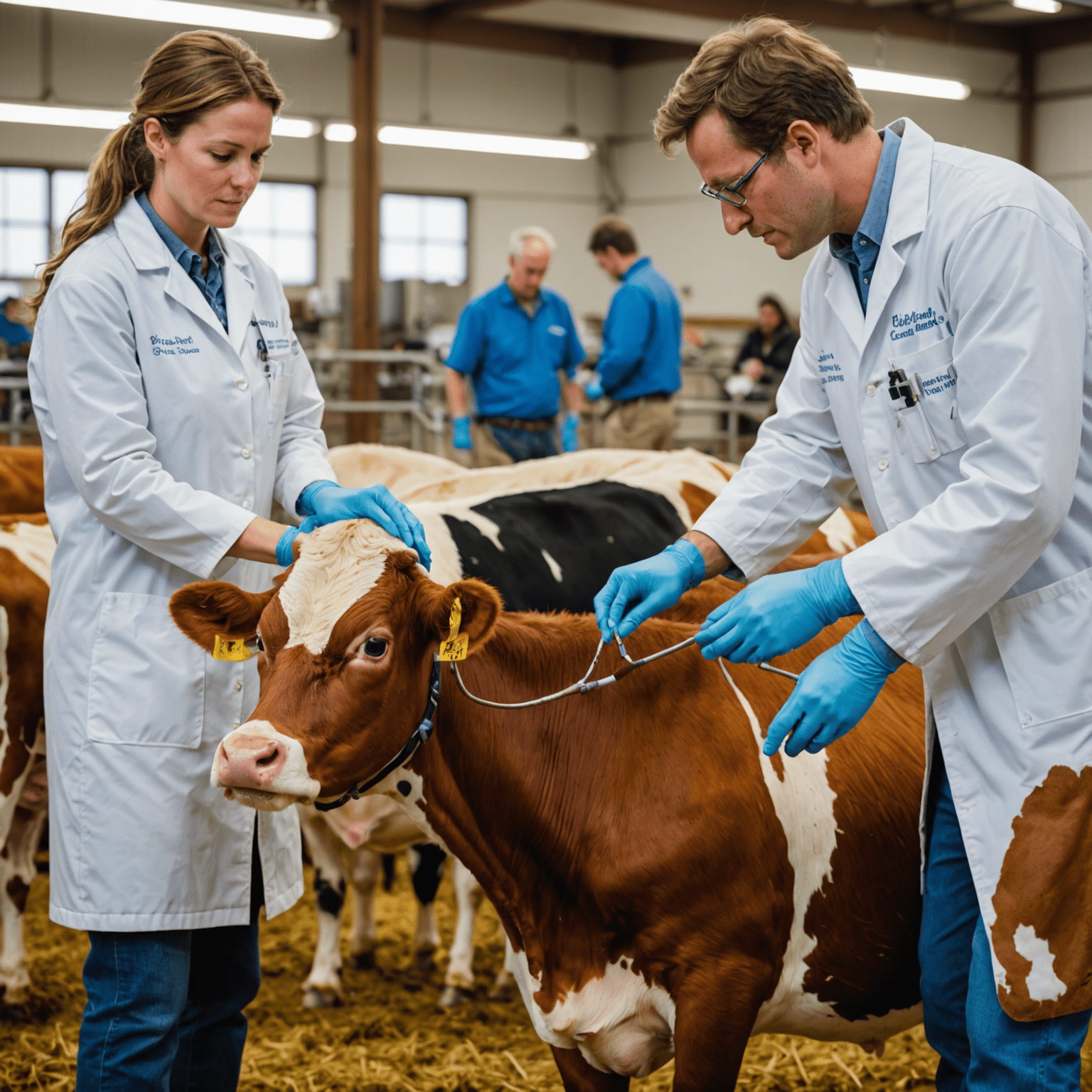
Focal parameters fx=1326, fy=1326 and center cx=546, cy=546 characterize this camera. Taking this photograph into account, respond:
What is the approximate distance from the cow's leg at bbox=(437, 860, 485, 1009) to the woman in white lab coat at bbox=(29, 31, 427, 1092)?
1508 millimetres

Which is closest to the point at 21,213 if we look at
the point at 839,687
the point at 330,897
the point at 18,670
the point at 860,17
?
the point at 860,17

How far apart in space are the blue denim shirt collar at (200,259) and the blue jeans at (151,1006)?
1035 mm

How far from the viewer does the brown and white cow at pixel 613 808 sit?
1.99 m

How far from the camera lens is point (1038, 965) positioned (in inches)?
67.8

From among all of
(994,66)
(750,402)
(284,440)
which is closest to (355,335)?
(750,402)

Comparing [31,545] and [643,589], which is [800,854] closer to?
[643,589]

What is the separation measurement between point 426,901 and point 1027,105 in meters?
18.1

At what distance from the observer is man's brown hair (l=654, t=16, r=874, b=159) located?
6.00ft

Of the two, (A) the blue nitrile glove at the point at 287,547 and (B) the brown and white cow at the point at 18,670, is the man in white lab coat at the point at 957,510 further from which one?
(B) the brown and white cow at the point at 18,670

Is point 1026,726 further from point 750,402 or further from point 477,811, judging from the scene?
point 750,402

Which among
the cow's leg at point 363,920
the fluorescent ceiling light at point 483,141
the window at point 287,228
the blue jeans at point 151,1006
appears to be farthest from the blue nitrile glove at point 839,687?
the window at point 287,228

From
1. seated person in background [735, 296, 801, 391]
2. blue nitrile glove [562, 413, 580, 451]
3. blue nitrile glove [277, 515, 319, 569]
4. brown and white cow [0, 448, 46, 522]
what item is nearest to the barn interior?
seated person in background [735, 296, 801, 391]

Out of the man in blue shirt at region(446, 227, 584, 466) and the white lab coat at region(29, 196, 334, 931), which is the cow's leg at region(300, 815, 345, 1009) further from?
the man in blue shirt at region(446, 227, 584, 466)

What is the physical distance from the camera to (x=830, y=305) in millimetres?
2014
